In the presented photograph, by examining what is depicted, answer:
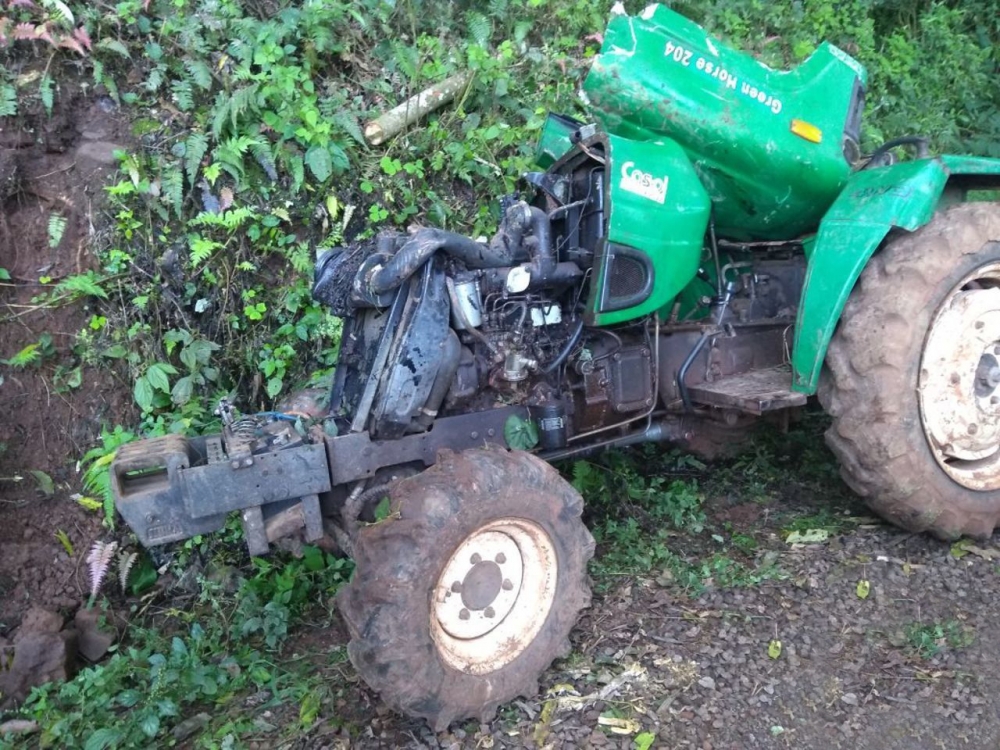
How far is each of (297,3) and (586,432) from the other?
4.35 meters

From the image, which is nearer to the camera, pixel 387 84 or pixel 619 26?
pixel 619 26

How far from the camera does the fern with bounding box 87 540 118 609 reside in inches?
168

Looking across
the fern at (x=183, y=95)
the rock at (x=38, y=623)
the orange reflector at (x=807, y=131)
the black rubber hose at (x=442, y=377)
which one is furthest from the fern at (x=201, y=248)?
the orange reflector at (x=807, y=131)

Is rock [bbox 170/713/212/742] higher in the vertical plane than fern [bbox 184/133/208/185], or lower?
lower

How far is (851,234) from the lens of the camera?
356 cm

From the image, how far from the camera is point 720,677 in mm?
2977

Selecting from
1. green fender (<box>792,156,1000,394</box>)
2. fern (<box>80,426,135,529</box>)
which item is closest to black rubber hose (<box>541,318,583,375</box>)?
→ green fender (<box>792,156,1000,394</box>)

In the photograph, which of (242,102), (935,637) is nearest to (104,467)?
A: (242,102)

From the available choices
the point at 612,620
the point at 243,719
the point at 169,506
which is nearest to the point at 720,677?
the point at 612,620

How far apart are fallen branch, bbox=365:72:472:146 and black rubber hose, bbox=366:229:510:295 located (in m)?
2.65

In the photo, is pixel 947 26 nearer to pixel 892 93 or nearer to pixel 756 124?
pixel 892 93

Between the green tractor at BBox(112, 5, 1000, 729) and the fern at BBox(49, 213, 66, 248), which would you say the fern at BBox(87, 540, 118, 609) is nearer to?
the green tractor at BBox(112, 5, 1000, 729)

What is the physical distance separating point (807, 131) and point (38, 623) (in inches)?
174

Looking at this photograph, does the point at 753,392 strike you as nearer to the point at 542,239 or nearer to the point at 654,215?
the point at 654,215
